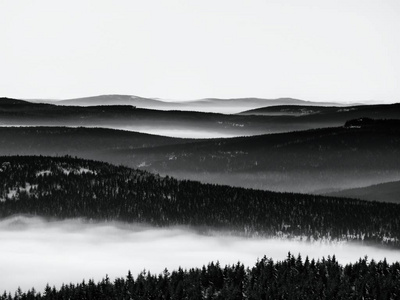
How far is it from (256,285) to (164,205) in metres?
93.0

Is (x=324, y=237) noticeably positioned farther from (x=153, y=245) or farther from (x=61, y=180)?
(x=61, y=180)

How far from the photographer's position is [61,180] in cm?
17050

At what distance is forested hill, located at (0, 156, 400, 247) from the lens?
16185 centimetres

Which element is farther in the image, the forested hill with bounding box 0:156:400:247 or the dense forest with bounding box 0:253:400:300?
the forested hill with bounding box 0:156:400:247

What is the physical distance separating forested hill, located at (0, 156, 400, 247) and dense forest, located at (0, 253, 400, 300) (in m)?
60.0

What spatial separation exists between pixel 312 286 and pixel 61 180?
95875 mm

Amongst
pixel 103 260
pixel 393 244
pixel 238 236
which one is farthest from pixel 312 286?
pixel 238 236

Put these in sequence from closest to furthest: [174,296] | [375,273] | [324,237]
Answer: [174,296]
[375,273]
[324,237]

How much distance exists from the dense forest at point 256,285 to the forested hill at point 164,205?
60.0 m

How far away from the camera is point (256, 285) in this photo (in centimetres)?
8275

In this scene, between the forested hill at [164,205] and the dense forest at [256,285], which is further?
the forested hill at [164,205]

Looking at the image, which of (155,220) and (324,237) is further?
(155,220)

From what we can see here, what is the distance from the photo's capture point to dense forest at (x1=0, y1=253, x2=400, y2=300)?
3088 inches

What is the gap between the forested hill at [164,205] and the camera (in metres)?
162
